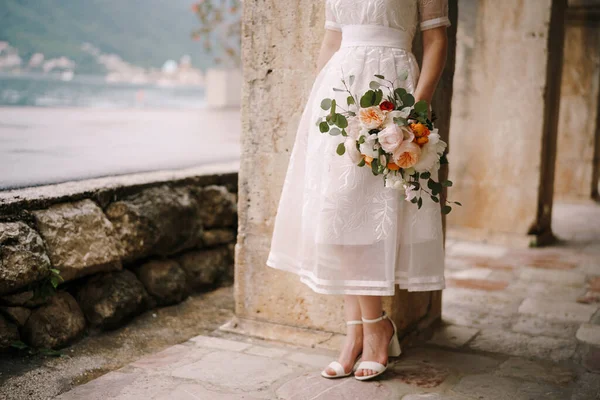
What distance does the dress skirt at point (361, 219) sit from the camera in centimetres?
241

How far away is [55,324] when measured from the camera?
2.92 metres

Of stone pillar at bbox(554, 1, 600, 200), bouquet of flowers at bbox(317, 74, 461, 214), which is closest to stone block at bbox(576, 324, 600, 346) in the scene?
bouquet of flowers at bbox(317, 74, 461, 214)

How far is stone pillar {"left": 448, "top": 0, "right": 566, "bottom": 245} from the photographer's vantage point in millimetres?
5266

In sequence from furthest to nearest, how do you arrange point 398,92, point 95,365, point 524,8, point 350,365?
point 524,8, point 95,365, point 350,365, point 398,92

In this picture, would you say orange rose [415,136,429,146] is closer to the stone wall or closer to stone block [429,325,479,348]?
stone block [429,325,479,348]

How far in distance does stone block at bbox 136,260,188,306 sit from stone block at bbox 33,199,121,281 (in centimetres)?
32

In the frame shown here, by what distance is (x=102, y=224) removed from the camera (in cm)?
319

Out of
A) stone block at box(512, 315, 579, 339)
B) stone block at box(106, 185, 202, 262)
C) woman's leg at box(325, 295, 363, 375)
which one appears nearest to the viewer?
woman's leg at box(325, 295, 363, 375)

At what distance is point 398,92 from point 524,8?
3.48 meters

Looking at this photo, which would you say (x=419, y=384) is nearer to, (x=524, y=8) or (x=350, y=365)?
(x=350, y=365)

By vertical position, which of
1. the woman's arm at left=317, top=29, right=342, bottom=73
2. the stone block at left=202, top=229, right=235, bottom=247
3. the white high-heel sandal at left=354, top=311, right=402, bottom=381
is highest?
A: the woman's arm at left=317, top=29, right=342, bottom=73

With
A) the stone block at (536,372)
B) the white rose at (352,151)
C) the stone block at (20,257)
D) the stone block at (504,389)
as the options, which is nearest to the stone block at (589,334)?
the stone block at (536,372)

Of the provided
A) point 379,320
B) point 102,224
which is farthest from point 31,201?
point 379,320

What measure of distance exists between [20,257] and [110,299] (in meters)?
0.61
